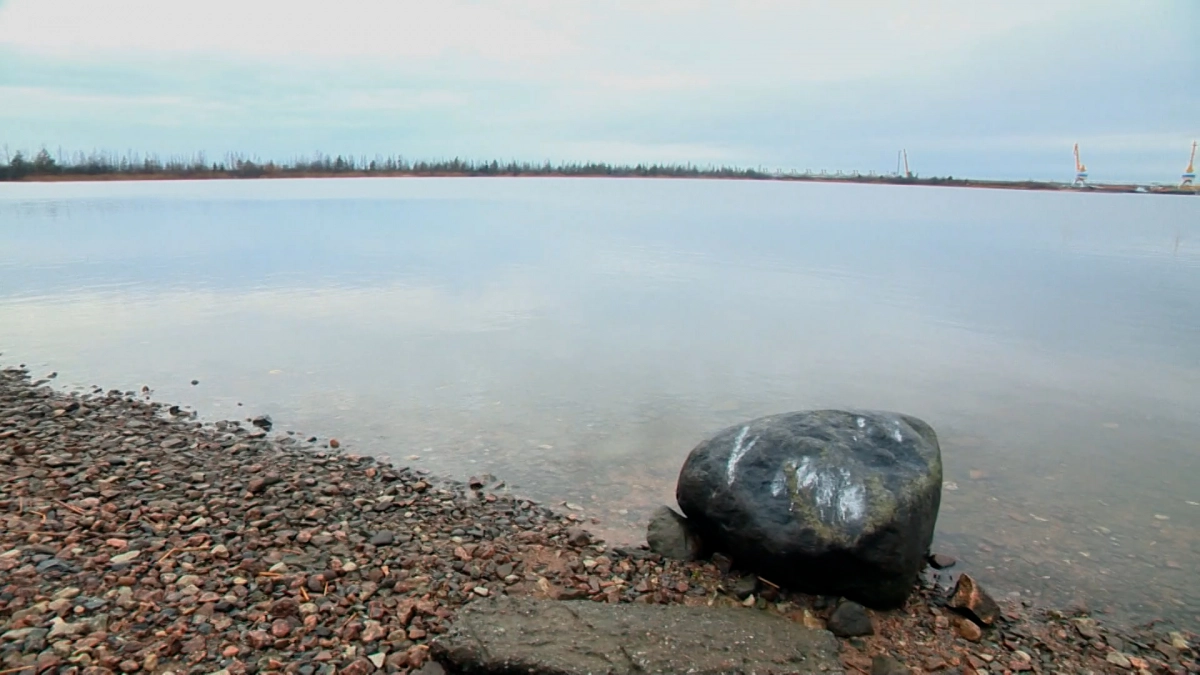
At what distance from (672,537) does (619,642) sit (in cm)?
123

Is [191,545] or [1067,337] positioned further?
[1067,337]

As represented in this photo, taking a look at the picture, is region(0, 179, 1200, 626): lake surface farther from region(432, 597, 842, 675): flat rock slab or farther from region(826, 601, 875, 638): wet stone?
region(432, 597, 842, 675): flat rock slab

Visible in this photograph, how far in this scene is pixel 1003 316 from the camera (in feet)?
43.9

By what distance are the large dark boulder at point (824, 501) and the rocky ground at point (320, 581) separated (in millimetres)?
154

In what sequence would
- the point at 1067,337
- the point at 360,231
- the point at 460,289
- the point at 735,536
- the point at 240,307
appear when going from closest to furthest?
the point at 735,536 < the point at 1067,337 < the point at 240,307 < the point at 460,289 < the point at 360,231

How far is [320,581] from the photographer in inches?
154

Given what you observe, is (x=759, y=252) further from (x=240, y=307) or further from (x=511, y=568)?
(x=511, y=568)

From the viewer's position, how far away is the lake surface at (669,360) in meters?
5.70

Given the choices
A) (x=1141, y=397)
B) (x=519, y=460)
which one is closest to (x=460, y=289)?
(x=519, y=460)

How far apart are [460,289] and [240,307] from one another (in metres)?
3.57

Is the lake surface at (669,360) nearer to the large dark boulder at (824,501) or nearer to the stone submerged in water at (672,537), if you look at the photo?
the stone submerged in water at (672,537)

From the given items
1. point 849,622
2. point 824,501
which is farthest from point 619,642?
point 824,501

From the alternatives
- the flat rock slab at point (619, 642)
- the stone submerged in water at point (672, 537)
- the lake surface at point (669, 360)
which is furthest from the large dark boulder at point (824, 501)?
the lake surface at point (669, 360)

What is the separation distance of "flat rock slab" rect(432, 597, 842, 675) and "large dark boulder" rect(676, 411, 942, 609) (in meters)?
0.44
